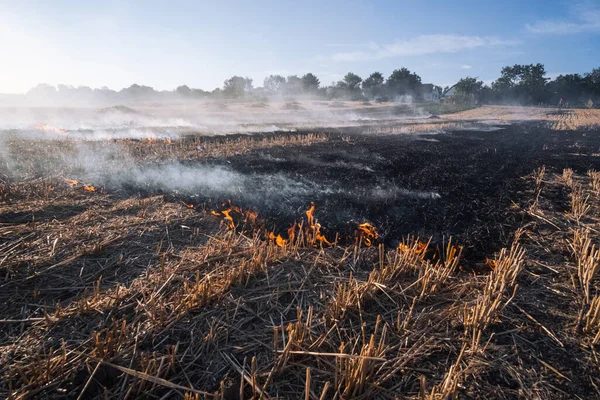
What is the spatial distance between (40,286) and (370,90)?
296 ft

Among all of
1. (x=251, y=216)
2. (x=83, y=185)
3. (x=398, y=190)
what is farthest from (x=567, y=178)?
(x=83, y=185)

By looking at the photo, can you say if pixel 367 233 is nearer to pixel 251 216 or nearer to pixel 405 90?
pixel 251 216

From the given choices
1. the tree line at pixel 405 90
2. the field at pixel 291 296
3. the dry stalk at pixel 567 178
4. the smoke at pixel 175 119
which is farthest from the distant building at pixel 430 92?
the field at pixel 291 296

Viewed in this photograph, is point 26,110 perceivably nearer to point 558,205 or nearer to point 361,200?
point 361,200

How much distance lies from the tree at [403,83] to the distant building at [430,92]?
9.23 ft

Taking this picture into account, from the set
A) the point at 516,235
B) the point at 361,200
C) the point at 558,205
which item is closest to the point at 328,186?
the point at 361,200

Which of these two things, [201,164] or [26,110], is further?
[26,110]

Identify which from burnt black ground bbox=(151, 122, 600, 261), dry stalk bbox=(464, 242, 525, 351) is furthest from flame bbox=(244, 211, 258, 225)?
dry stalk bbox=(464, 242, 525, 351)

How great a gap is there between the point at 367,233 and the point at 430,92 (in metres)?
92.7

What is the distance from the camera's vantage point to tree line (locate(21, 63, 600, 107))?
65438 mm

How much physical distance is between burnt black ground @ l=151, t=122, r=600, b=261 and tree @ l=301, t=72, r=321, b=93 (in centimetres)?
8113

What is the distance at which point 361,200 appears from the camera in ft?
23.5

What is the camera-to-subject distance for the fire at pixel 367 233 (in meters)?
5.00

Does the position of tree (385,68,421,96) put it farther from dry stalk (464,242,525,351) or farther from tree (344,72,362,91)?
dry stalk (464,242,525,351)
